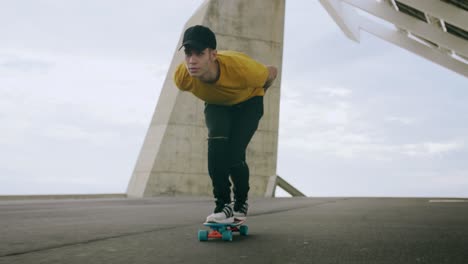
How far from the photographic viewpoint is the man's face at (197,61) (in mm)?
3781

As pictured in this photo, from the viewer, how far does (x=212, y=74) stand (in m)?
3.90

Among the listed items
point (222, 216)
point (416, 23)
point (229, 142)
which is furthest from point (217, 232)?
point (416, 23)

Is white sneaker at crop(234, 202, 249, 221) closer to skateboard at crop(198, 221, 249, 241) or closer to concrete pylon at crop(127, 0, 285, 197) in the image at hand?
skateboard at crop(198, 221, 249, 241)

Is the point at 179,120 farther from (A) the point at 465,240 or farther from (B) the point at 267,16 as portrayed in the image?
(A) the point at 465,240

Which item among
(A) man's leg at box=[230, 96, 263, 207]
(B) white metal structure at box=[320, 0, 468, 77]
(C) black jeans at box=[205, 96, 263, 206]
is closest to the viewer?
(C) black jeans at box=[205, 96, 263, 206]

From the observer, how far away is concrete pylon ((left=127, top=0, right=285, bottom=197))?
17.6m

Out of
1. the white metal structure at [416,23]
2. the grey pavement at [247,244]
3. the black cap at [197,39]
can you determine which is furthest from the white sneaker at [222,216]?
the white metal structure at [416,23]

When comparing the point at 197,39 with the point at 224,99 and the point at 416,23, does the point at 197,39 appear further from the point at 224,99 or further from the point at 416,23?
the point at 416,23

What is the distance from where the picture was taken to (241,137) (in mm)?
4184

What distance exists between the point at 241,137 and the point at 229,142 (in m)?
0.10

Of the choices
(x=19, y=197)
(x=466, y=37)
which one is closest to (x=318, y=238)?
(x=19, y=197)

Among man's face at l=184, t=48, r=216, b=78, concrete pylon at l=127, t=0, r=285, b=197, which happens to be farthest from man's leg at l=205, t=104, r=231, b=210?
concrete pylon at l=127, t=0, r=285, b=197

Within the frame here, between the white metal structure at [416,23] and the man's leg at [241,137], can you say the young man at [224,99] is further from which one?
the white metal structure at [416,23]

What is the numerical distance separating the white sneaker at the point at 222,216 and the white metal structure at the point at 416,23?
14322 mm
